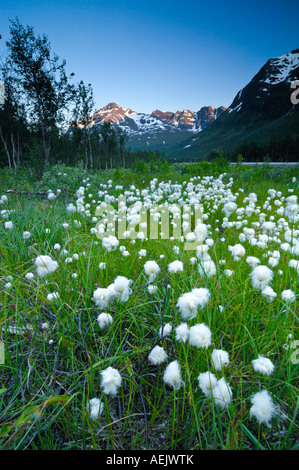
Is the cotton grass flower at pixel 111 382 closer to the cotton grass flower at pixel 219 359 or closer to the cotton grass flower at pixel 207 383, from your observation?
the cotton grass flower at pixel 207 383

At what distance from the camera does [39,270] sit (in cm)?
207

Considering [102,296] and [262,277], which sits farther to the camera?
[262,277]

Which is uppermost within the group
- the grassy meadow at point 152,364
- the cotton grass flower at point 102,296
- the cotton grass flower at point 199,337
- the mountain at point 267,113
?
the mountain at point 267,113

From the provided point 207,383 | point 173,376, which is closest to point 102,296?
point 173,376

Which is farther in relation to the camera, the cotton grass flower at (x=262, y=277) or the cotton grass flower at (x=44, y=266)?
the cotton grass flower at (x=44, y=266)

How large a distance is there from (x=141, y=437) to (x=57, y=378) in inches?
26.9

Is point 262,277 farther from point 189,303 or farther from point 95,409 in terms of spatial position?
point 95,409

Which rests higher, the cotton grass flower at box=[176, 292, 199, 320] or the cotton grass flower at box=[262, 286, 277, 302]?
the cotton grass flower at box=[176, 292, 199, 320]

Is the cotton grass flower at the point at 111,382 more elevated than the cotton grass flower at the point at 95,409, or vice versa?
the cotton grass flower at the point at 111,382

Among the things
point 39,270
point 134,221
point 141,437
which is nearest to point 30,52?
point 134,221

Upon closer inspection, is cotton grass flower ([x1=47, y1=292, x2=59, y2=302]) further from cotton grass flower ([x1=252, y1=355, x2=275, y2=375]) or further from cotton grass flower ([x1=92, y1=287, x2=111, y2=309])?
cotton grass flower ([x1=252, y1=355, x2=275, y2=375])

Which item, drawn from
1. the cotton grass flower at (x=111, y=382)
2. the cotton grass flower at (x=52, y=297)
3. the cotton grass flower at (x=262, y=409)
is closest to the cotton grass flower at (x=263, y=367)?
the cotton grass flower at (x=262, y=409)

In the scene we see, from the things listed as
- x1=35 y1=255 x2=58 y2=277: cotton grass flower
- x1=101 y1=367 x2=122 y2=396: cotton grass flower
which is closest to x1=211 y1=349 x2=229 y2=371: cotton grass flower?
x1=101 y1=367 x2=122 y2=396: cotton grass flower
